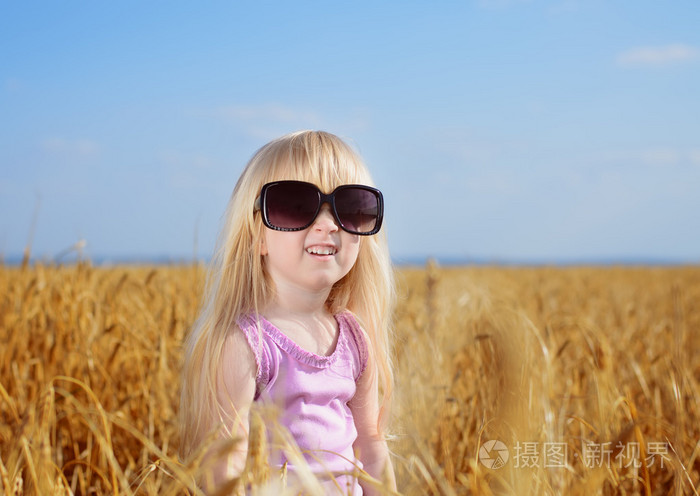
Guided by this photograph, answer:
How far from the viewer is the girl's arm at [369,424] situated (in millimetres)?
1433

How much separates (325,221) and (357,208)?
0.08 m

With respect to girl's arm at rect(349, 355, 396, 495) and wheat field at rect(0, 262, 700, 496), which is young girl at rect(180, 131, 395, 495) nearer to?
girl's arm at rect(349, 355, 396, 495)

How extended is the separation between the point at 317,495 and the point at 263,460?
14 cm

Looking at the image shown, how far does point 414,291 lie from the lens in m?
6.04

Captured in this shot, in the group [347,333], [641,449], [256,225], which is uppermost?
[256,225]

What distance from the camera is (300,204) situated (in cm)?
122

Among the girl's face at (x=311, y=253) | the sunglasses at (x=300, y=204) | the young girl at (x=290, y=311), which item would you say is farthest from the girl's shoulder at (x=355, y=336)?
the sunglasses at (x=300, y=204)

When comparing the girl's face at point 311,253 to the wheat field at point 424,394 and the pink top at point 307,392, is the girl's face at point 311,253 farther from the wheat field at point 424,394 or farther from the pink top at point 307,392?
the wheat field at point 424,394

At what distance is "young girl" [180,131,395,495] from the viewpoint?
3.95 feet

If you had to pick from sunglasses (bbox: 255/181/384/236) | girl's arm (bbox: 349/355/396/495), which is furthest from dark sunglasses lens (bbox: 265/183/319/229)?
girl's arm (bbox: 349/355/396/495)

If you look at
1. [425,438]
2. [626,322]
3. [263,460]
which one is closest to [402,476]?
[425,438]

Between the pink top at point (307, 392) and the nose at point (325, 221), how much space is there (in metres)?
0.23

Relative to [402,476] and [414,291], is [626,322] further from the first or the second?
[402,476]

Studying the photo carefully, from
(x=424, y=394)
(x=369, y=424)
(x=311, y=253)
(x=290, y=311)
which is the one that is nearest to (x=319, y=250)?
(x=311, y=253)
